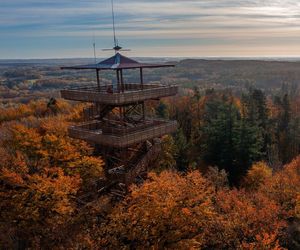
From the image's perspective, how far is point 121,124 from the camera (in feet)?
99.9

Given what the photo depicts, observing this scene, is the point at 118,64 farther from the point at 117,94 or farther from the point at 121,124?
the point at 121,124

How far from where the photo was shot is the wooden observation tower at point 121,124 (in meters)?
27.9

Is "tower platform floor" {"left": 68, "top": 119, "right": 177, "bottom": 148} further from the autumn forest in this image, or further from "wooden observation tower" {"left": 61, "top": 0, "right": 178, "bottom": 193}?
the autumn forest

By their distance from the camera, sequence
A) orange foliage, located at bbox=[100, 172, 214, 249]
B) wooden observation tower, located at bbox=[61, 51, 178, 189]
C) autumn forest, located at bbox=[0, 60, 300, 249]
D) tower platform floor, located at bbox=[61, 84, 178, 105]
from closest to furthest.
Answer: orange foliage, located at bbox=[100, 172, 214, 249] → autumn forest, located at bbox=[0, 60, 300, 249] → tower platform floor, located at bbox=[61, 84, 178, 105] → wooden observation tower, located at bbox=[61, 51, 178, 189]

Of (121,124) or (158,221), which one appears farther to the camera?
(121,124)

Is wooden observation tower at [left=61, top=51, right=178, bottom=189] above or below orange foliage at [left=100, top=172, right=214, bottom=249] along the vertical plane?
above

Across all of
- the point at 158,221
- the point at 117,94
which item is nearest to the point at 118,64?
the point at 117,94

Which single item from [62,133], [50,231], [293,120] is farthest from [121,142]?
[293,120]

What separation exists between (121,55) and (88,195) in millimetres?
13274

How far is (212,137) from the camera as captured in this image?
2393 inches

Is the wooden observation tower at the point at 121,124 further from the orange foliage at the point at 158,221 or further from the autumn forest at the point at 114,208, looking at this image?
the orange foliage at the point at 158,221

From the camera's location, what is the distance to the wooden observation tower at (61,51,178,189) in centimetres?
2792

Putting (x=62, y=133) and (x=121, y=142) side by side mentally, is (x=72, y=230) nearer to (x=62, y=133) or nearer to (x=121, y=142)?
(x=121, y=142)

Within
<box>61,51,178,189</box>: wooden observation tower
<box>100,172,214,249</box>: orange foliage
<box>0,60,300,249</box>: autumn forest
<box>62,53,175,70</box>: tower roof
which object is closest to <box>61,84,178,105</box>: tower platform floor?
<box>61,51,178,189</box>: wooden observation tower
